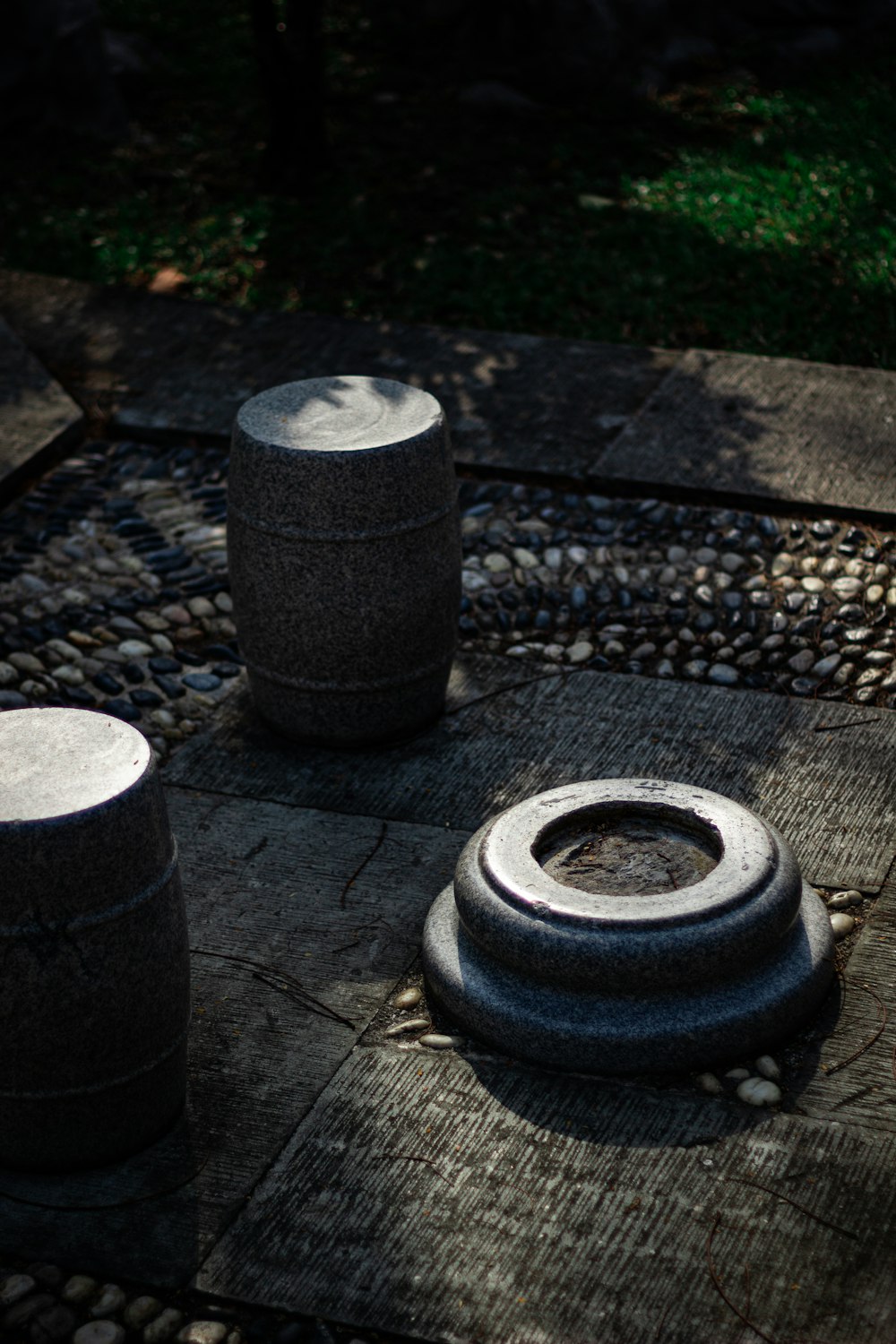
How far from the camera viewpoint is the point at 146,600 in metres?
6.16

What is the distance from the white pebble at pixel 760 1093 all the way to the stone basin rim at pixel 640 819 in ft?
1.43

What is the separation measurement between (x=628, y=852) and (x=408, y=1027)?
76cm

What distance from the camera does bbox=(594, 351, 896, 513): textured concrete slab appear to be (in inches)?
258

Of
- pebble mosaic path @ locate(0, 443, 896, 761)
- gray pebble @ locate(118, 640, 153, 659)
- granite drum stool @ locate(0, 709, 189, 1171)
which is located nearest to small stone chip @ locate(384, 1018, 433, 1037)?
granite drum stool @ locate(0, 709, 189, 1171)

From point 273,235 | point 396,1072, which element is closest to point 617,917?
point 396,1072

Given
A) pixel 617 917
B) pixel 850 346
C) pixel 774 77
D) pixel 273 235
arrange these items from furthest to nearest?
pixel 774 77 → pixel 273 235 → pixel 850 346 → pixel 617 917

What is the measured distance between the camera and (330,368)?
25.5ft

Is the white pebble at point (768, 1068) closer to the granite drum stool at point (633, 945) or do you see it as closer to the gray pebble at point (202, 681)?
the granite drum stool at point (633, 945)

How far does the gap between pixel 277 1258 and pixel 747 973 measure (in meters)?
1.34

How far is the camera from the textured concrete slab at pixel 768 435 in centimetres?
654

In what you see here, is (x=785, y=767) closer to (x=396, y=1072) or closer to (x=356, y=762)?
(x=356, y=762)

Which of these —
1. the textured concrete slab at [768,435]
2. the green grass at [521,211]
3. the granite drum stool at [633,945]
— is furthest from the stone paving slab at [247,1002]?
the green grass at [521,211]

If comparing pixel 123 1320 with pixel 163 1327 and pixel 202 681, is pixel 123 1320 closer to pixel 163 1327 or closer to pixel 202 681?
pixel 163 1327

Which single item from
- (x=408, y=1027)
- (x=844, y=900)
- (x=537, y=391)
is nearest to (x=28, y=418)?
(x=537, y=391)
